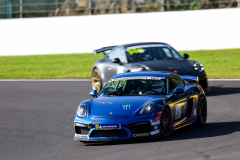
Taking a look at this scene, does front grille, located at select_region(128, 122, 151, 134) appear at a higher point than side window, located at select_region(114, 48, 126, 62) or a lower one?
lower

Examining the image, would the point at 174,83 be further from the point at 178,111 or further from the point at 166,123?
the point at 166,123

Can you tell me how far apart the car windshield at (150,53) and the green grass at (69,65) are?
5.45 metres

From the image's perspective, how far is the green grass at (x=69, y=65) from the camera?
21.6 m

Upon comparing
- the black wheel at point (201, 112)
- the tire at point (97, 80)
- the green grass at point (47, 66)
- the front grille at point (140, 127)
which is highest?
the front grille at point (140, 127)

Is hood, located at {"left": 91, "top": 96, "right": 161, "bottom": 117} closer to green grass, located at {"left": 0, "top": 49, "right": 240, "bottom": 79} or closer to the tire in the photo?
the tire

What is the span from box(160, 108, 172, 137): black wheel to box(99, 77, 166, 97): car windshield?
0.54 metres

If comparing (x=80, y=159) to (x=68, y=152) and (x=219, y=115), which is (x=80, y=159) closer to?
(x=68, y=152)

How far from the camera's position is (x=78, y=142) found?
26.5 feet

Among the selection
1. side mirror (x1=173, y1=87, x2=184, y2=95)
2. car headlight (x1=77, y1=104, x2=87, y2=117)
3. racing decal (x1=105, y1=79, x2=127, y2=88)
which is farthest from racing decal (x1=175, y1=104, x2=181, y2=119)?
car headlight (x1=77, y1=104, x2=87, y2=117)

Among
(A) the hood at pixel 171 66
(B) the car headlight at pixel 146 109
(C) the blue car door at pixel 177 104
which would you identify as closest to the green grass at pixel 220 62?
(A) the hood at pixel 171 66

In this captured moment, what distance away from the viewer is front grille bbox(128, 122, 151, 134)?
7473 mm

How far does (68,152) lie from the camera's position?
7211 millimetres

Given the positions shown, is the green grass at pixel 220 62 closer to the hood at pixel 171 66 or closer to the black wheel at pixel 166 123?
the hood at pixel 171 66

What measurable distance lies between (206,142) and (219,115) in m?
2.94
